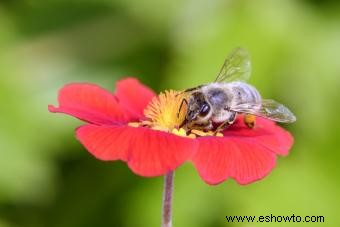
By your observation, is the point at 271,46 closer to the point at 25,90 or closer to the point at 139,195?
the point at 139,195

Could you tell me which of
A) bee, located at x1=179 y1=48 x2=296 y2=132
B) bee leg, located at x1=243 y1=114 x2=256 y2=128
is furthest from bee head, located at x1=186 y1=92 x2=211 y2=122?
bee leg, located at x1=243 y1=114 x2=256 y2=128

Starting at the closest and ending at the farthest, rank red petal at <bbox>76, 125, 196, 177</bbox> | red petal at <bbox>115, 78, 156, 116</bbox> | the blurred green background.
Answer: red petal at <bbox>76, 125, 196, 177</bbox>
red petal at <bbox>115, 78, 156, 116</bbox>
the blurred green background

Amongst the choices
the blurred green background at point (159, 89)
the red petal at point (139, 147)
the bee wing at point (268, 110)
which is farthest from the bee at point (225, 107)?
the blurred green background at point (159, 89)

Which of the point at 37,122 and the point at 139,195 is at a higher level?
the point at 37,122

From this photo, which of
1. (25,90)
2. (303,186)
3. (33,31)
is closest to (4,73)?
(25,90)

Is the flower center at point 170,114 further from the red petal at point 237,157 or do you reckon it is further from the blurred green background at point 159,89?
the blurred green background at point 159,89

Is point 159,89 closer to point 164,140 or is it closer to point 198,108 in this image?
point 198,108

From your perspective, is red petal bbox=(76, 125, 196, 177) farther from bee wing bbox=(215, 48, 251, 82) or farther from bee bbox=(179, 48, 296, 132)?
bee wing bbox=(215, 48, 251, 82)
